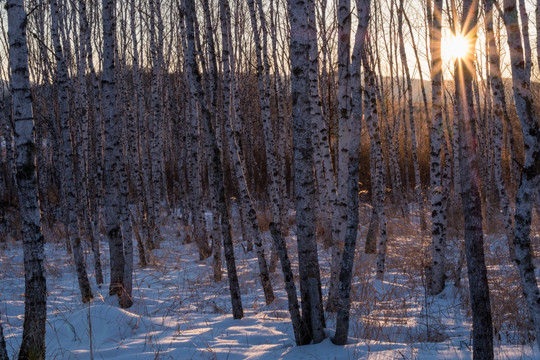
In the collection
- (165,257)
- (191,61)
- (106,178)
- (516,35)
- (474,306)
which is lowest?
(165,257)

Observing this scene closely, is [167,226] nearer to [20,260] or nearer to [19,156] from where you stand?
[20,260]

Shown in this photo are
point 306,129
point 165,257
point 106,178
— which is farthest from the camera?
point 165,257

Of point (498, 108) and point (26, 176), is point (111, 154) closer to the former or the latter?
point (26, 176)

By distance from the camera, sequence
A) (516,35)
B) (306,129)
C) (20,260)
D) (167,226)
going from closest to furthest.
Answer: (516,35) < (306,129) < (20,260) < (167,226)

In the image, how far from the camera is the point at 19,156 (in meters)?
3.22

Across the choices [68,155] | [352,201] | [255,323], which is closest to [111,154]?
Answer: [68,155]

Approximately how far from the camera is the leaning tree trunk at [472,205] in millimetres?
2613

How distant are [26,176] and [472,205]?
3208mm

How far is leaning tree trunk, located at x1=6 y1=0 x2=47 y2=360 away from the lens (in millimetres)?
3230

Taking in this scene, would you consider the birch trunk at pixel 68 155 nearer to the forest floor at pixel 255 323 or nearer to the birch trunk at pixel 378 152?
the forest floor at pixel 255 323

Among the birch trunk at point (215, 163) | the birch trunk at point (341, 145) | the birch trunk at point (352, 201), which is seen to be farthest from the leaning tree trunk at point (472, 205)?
the birch trunk at point (215, 163)

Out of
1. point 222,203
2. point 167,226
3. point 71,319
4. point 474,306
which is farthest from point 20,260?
point 474,306

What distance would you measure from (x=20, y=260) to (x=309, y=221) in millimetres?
9626

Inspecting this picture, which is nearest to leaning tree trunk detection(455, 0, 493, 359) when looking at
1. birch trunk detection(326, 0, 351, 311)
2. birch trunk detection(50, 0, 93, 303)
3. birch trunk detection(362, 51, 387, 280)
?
birch trunk detection(326, 0, 351, 311)
